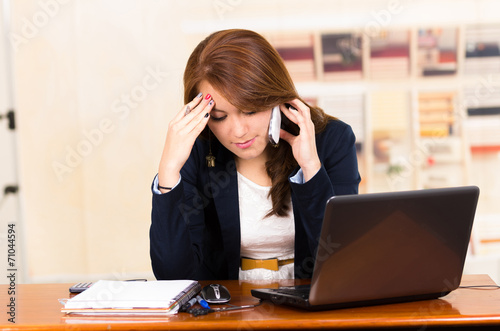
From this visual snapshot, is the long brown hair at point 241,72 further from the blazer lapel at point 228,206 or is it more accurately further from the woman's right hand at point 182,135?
the blazer lapel at point 228,206

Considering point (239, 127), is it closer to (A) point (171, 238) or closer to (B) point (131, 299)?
(A) point (171, 238)

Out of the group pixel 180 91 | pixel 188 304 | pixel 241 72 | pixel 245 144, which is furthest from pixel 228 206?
pixel 180 91

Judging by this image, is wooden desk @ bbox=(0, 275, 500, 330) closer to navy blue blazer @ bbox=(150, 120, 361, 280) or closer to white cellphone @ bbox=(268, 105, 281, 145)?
navy blue blazer @ bbox=(150, 120, 361, 280)

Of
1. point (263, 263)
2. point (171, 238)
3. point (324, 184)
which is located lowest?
point (263, 263)

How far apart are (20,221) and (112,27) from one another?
142cm

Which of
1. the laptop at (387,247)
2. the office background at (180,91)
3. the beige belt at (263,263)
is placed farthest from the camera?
the office background at (180,91)

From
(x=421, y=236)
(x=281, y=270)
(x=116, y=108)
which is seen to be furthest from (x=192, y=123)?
(x=116, y=108)

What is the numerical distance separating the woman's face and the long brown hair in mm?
26

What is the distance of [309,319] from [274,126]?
0.69 metres

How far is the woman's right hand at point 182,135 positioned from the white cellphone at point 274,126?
0.62ft

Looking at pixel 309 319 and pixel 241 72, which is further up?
pixel 241 72

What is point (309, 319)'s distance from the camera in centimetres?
129

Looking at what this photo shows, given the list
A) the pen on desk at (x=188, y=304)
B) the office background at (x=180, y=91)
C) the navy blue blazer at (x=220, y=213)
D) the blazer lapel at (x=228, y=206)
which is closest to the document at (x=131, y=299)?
the pen on desk at (x=188, y=304)

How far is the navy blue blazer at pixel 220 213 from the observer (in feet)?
5.79
